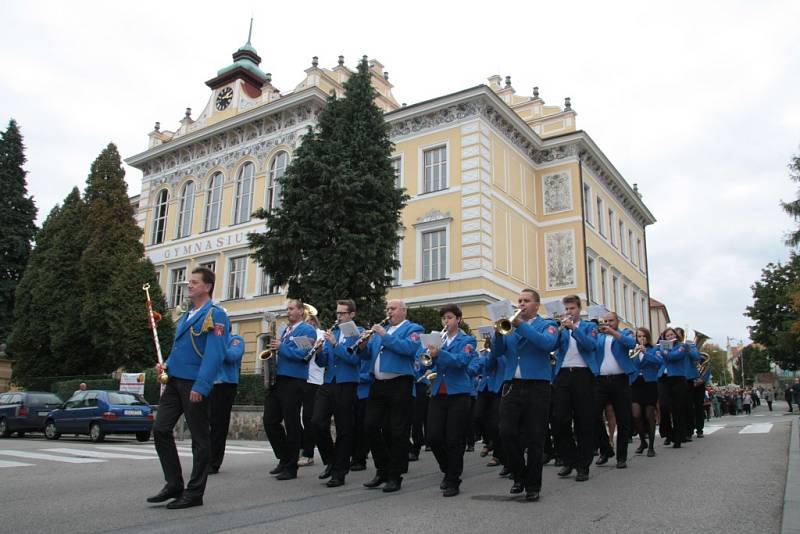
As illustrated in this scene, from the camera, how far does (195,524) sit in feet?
17.2

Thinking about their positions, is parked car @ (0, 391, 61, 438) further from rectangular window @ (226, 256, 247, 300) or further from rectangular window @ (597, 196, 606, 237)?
rectangular window @ (597, 196, 606, 237)

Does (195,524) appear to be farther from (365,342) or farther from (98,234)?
(98,234)

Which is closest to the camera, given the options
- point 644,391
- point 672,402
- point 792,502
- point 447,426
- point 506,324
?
point 792,502

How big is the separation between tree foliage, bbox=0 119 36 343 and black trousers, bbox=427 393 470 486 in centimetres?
4195

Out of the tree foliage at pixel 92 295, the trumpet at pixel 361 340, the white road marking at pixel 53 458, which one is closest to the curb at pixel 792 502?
the trumpet at pixel 361 340

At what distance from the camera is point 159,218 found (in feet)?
127

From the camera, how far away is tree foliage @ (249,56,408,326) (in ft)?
61.3

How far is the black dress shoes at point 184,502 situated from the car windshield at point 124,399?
1356 cm

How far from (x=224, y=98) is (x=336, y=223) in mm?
21403

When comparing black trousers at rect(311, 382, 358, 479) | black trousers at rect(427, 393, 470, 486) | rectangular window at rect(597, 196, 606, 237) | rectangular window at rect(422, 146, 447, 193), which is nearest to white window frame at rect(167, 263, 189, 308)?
rectangular window at rect(422, 146, 447, 193)

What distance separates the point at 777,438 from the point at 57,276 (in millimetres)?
33714

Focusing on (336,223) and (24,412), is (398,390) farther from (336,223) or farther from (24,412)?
(24,412)

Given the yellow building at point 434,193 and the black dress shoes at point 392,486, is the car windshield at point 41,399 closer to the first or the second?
the yellow building at point 434,193

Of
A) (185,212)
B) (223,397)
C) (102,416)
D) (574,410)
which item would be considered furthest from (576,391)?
(185,212)
